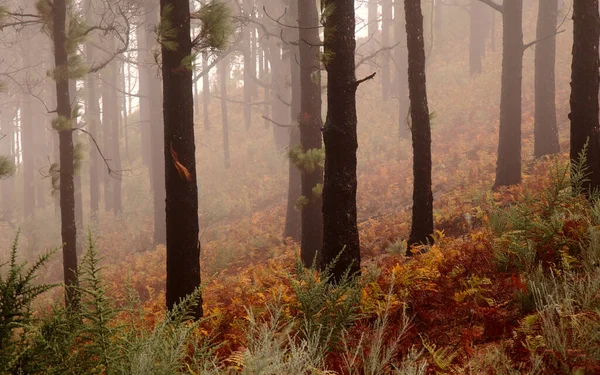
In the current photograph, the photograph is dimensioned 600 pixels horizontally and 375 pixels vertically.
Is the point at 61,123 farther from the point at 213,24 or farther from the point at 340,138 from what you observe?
the point at 340,138

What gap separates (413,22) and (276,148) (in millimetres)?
15894

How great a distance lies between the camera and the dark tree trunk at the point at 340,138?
6141 mm

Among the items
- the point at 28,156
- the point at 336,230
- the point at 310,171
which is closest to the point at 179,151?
the point at 336,230

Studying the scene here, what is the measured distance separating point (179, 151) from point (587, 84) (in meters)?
5.99

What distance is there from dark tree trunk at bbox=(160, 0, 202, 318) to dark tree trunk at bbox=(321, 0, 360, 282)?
69.3 inches

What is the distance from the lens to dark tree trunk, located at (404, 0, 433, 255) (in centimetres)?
801

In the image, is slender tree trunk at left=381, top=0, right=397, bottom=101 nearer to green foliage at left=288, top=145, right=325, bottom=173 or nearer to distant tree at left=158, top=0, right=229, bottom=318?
green foliage at left=288, top=145, right=325, bottom=173

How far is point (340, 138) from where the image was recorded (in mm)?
6176

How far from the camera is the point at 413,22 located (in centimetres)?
803

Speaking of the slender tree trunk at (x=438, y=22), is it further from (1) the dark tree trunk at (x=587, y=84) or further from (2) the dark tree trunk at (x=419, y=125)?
(1) the dark tree trunk at (x=587, y=84)

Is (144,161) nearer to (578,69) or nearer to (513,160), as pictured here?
(513,160)

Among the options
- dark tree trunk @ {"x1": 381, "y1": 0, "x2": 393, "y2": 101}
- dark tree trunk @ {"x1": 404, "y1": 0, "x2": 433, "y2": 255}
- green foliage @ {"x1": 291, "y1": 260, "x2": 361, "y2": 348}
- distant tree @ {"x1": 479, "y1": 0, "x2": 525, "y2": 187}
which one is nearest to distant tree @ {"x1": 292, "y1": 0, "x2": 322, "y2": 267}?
dark tree trunk @ {"x1": 404, "y1": 0, "x2": 433, "y2": 255}

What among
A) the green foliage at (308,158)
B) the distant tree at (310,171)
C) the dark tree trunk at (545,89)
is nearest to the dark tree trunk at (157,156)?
the distant tree at (310,171)

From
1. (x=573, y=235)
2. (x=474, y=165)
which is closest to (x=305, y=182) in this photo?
(x=573, y=235)
